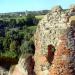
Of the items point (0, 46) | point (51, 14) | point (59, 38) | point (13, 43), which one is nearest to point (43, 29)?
point (51, 14)

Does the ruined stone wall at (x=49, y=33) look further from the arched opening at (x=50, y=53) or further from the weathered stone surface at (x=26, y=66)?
the weathered stone surface at (x=26, y=66)

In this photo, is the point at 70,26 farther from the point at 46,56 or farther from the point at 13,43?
the point at 13,43

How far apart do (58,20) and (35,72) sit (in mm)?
2277

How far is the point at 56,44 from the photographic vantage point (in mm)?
13008

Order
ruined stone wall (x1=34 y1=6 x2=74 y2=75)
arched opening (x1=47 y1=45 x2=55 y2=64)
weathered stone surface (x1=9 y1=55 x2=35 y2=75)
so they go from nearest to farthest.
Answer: ruined stone wall (x1=34 y1=6 x2=74 y2=75) < arched opening (x1=47 y1=45 x2=55 y2=64) < weathered stone surface (x1=9 y1=55 x2=35 y2=75)

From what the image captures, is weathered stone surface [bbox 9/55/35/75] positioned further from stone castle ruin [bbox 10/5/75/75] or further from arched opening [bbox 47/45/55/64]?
arched opening [bbox 47/45/55/64]

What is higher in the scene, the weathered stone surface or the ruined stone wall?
the ruined stone wall

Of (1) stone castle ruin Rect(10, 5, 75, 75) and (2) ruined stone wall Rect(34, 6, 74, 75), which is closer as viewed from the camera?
(1) stone castle ruin Rect(10, 5, 75, 75)

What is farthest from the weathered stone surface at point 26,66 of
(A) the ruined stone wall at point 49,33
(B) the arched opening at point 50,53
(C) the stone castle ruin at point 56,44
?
(B) the arched opening at point 50,53

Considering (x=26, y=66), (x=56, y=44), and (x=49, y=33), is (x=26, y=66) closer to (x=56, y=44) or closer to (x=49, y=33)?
(x=49, y=33)

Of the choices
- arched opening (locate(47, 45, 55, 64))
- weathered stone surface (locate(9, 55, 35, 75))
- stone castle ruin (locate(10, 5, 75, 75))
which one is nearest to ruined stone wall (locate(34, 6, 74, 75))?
stone castle ruin (locate(10, 5, 75, 75))

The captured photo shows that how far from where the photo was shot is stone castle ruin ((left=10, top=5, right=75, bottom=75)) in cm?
1209

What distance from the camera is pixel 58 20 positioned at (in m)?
13.4

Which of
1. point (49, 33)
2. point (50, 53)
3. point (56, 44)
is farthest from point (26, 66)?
point (56, 44)
